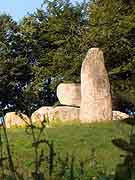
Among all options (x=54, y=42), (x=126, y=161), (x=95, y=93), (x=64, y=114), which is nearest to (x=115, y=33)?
(x=54, y=42)

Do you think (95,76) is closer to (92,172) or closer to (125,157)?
(92,172)

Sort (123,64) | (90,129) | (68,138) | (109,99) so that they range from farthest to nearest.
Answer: (123,64)
(109,99)
(90,129)
(68,138)

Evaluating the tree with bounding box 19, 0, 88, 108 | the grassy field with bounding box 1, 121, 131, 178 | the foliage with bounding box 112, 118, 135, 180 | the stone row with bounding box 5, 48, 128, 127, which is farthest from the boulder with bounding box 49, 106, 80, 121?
the foliage with bounding box 112, 118, 135, 180

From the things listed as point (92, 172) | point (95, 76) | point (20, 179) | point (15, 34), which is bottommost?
point (92, 172)

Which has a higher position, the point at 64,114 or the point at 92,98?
the point at 92,98

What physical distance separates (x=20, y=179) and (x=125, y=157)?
2.02 feet

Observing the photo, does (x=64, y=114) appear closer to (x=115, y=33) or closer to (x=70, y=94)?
(x=70, y=94)

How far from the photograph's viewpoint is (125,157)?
1.82 meters

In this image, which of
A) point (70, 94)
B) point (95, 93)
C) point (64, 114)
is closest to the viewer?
point (95, 93)

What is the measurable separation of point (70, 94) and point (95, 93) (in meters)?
6.09

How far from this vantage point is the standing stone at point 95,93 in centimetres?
2541

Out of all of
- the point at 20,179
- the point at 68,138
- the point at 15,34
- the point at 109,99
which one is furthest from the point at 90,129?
the point at 15,34

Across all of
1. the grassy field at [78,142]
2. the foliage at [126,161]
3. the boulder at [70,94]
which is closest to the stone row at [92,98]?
the boulder at [70,94]

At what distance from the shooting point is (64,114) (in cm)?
2736
